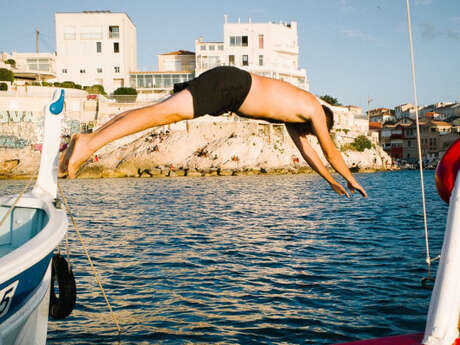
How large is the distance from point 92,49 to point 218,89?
271 ft

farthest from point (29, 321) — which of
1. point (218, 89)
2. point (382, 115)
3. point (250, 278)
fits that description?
point (382, 115)

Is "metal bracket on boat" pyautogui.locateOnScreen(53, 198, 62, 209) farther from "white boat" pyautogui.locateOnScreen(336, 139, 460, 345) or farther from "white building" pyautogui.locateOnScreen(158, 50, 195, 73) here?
"white building" pyautogui.locateOnScreen(158, 50, 195, 73)

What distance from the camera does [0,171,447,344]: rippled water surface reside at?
8930mm

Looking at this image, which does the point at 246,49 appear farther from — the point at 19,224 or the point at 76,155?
the point at 76,155

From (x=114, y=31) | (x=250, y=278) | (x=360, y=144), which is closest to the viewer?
(x=250, y=278)

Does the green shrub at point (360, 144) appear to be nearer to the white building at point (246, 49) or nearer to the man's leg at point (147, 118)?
the white building at point (246, 49)

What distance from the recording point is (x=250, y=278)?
12.3 m

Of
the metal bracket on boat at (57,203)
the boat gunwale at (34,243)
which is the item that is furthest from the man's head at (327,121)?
the metal bracket on boat at (57,203)

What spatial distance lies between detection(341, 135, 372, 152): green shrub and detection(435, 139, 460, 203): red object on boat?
270 feet

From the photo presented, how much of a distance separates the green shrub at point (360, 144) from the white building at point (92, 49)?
41342 mm

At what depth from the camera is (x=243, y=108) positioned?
441 centimetres

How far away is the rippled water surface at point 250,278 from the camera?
29.3 feet

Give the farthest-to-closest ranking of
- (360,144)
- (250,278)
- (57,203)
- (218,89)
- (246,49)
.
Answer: (360,144) → (246,49) → (250,278) → (57,203) → (218,89)

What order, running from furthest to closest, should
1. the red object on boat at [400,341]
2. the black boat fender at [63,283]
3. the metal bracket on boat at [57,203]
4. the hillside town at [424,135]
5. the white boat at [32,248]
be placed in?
1. the hillside town at [424,135]
2. the black boat fender at [63,283]
3. the metal bracket on boat at [57,203]
4. the white boat at [32,248]
5. the red object on boat at [400,341]
